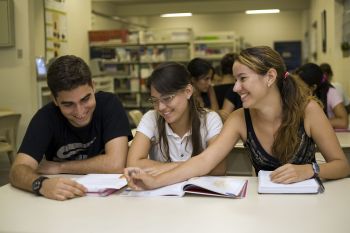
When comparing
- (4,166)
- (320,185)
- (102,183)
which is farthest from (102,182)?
(4,166)

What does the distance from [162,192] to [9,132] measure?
14.0ft

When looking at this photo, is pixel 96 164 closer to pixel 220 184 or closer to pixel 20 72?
pixel 220 184

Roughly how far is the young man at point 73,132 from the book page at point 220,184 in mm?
520

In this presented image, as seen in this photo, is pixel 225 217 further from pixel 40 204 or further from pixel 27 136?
pixel 27 136

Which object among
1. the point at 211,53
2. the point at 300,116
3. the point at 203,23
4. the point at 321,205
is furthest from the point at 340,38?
the point at 203,23

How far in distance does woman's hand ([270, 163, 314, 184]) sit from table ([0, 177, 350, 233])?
0.08 m

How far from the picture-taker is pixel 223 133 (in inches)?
78.1

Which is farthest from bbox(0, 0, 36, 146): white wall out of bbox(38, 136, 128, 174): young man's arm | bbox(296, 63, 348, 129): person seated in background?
bbox(38, 136, 128, 174): young man's arm

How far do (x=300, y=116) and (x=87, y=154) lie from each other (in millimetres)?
1058

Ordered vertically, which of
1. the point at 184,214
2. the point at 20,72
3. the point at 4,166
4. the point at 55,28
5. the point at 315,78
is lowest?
the point at 4,166

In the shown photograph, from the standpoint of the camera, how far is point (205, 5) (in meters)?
11.3

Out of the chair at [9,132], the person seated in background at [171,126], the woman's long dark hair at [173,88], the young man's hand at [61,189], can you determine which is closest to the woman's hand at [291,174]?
the person seated in background at [171,126]

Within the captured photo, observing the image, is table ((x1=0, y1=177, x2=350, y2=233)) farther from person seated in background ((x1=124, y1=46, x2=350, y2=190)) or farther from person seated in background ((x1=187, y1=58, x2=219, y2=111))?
person seated in background ((x1=187, y1=58, x2=219, y2=111))

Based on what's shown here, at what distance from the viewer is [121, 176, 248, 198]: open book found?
5.23 feet
